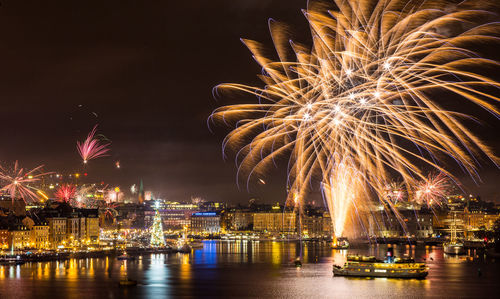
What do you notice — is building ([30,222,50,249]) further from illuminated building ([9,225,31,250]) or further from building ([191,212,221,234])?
building ([191,212,221,234])

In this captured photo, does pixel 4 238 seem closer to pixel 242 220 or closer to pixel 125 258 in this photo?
pixel 125 258

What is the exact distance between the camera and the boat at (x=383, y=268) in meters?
42.0

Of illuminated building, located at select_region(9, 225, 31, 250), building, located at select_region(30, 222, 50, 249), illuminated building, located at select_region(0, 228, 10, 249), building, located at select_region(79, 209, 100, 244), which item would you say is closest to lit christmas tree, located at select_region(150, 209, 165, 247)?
building, located at select_region(79, 209, 100, 244)

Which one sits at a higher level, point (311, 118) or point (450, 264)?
point (311, 118)

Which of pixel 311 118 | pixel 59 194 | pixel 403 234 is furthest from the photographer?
pixel 403 234

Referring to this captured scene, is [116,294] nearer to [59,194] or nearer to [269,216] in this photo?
[59,194]

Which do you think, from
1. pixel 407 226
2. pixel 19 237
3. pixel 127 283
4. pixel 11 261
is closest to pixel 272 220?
pixel 407 226

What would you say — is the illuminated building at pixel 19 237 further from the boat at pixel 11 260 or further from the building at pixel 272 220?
the building at pixel 272 220

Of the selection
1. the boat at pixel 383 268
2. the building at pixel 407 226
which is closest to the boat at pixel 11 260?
the boat at pixel 383 268

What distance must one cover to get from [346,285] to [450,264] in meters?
19.9

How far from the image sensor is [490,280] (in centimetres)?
4044

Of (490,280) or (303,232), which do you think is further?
(303,232)

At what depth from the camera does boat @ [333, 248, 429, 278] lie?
42.0m

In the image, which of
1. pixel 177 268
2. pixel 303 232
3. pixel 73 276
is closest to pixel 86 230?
pixel 177 268
